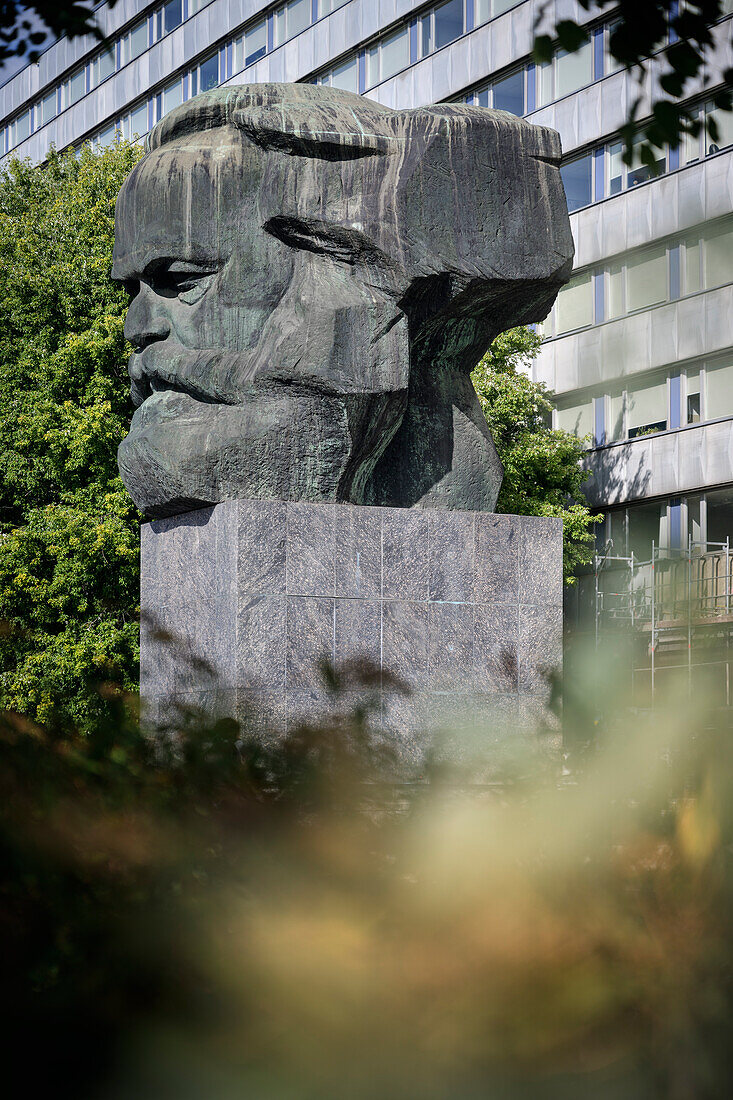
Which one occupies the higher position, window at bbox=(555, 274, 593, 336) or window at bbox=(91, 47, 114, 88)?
window at bbox=(91, 47, 114, 88)

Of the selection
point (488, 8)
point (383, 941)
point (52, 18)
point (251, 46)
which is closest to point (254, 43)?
point (251, 46)

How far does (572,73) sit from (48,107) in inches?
821

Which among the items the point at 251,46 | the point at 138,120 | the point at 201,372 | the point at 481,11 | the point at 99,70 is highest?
the point at 99,70

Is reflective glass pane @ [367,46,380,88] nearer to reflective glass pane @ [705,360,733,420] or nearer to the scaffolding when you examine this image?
reflective glass pane @ [705,360,733,420]

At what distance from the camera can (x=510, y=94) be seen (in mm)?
32188

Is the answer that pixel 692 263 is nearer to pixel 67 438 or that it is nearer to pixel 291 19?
pixel 67 438

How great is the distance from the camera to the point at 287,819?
2.23 metres

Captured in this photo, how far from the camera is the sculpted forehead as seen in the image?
770 centimetres

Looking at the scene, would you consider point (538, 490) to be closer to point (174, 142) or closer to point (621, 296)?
point (621, 296)

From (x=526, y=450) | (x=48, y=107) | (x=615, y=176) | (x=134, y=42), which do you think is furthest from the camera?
(x=48, y=107)

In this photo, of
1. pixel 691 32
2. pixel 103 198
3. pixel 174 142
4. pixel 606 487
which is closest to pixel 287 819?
pixel 691 32

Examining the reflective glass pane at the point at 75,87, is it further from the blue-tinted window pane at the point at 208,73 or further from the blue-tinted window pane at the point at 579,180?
the blue-tinted window pane at the point at 579,180

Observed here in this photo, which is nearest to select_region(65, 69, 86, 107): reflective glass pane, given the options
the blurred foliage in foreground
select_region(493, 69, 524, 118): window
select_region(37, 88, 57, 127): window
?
select_region(37, 88, 57, 127): window

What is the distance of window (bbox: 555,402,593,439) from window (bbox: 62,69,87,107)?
72.0 ft
